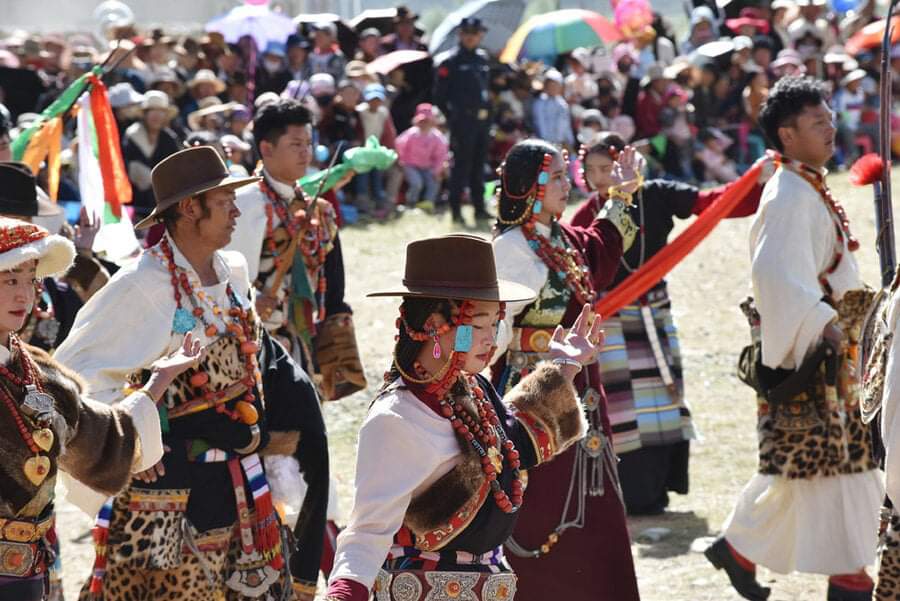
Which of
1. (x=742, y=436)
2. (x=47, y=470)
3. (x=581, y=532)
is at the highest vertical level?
(x=47, y=470)

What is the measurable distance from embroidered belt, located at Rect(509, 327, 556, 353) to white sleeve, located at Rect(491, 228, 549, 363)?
9cm

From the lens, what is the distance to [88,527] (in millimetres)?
9023

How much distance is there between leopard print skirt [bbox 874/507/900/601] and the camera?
5.15m

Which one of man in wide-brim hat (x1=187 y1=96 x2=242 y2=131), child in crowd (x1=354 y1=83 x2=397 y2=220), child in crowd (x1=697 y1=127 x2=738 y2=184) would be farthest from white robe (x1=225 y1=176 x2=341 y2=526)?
child in crowd (x1=697 y1=127 x2=738 y2=184)

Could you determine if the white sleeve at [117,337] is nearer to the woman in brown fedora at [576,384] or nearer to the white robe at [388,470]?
the white robe at [388,470]

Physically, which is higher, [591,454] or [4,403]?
[4,403]

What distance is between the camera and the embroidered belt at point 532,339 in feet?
21.9

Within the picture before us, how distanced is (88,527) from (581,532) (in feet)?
12.3

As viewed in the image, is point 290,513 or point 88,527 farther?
point 88,527

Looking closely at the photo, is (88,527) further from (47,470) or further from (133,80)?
(133,80)

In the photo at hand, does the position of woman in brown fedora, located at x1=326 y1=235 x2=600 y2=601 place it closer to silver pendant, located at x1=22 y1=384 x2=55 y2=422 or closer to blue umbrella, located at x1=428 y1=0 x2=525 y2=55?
silver pendant, located at x1=22 y1=384 x2=55 y2=422

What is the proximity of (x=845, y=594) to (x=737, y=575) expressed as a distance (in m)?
0.50

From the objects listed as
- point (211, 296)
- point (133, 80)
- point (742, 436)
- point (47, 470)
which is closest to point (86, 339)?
point (211, 296)

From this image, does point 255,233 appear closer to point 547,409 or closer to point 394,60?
point 547,409
